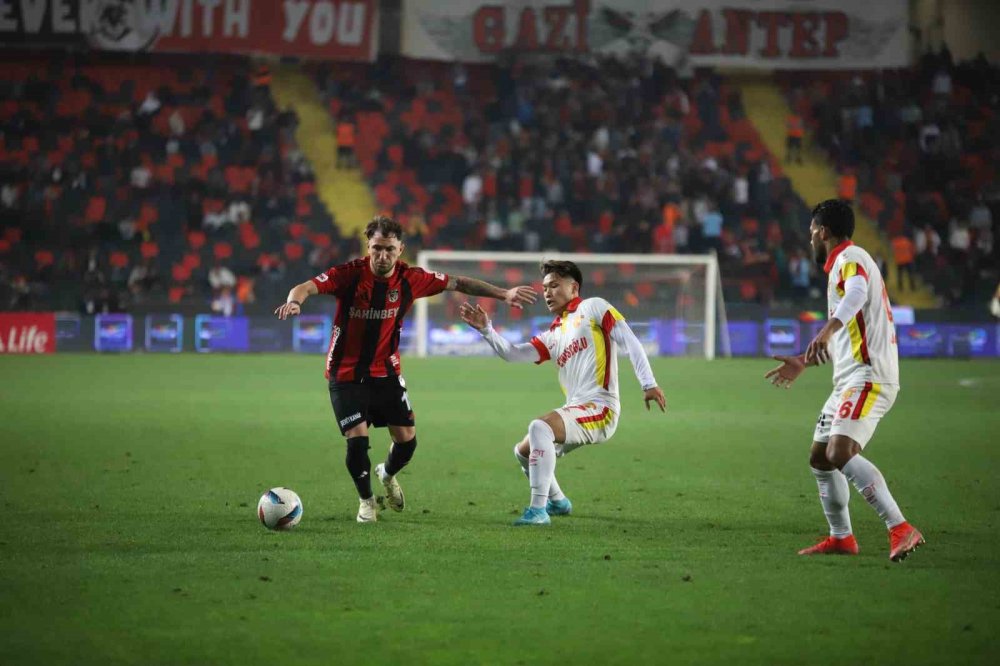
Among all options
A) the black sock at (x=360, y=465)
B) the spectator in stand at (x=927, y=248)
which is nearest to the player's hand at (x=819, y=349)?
the black sock at (x=360, y=465)

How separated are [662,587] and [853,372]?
172 centimetres

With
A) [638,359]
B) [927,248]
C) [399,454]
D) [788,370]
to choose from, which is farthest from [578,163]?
[788,370]

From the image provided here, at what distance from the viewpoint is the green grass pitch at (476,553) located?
17.4 feet

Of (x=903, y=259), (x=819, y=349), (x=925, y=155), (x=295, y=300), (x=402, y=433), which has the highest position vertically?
(x=925, y=155)

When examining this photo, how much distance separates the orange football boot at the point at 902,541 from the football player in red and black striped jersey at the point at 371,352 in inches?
113

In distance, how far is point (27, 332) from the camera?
28.8 meters

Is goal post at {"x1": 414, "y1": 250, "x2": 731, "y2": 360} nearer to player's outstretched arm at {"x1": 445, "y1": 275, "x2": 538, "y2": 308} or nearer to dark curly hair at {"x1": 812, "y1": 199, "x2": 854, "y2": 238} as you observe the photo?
player's outstretched arm at {"x1": 445, "y1": 275, "x2": 538, "y2": 308}

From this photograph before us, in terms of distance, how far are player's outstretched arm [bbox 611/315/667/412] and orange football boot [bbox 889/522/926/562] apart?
5.57 ft

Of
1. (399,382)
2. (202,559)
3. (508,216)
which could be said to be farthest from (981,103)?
(202,559)

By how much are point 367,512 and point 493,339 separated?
4.79 ft

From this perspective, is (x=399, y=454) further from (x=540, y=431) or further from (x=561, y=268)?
(x=561, y=268)

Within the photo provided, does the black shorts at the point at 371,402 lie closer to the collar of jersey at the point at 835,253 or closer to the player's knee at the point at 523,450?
the player's knee at the point at 523,450

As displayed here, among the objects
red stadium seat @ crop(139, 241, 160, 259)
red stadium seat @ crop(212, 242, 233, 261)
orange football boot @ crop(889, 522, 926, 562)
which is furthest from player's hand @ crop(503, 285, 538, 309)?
red stadium seat @ crop(139, 241, 160, 259)

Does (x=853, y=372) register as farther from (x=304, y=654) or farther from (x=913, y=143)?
(x=913, y=143)
